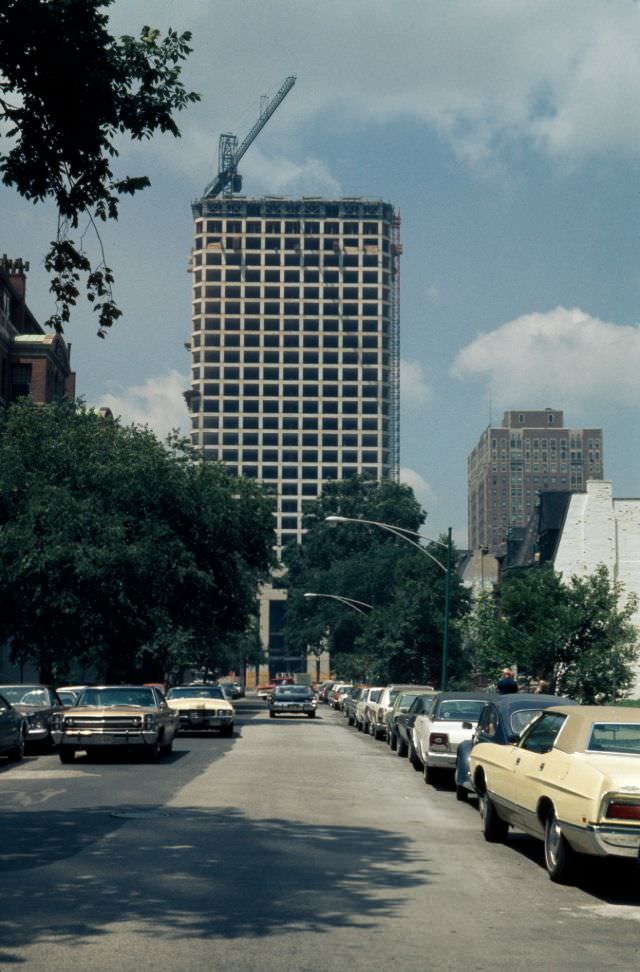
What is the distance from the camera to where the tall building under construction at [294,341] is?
19575cm

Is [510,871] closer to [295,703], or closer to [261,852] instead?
[261,852]

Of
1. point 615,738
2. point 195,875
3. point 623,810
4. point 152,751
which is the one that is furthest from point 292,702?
point 623,810

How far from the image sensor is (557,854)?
1137 centimetres

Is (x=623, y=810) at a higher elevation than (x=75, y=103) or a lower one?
lower

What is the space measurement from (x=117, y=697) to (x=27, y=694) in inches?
156

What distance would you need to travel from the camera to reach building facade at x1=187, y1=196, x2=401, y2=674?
196 metres

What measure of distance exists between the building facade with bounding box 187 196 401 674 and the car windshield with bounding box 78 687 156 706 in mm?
167211

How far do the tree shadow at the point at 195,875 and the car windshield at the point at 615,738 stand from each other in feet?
5.99

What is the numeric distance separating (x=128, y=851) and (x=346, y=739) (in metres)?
26.8

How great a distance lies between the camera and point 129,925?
29.5 ft

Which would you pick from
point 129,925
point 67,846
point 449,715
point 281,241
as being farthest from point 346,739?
point 281,241

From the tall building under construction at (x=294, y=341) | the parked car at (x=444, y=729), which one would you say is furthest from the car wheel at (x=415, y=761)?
the tall building under construction at (x=294, y=341)

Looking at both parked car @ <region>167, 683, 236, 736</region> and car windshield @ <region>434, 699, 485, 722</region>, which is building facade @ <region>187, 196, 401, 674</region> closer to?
parked car @ <region>167, 683, 236, 736</region>

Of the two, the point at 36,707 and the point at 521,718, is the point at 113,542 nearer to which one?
the point at 36,707
